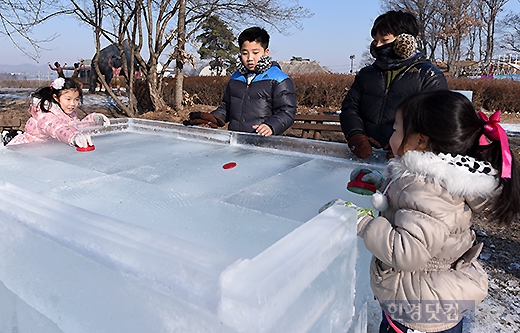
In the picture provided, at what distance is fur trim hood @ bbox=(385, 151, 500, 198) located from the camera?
0.89 meters

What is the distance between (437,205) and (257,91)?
1.73 m

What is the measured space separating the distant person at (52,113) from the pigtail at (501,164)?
1983 mm

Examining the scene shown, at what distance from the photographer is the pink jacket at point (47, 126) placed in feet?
7.17

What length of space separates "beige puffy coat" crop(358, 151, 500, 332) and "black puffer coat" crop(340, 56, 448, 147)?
100cm

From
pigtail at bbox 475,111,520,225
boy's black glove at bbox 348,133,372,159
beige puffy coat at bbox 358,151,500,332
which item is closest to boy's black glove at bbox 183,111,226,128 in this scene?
boy's black glove at bbox 348,133,372,159

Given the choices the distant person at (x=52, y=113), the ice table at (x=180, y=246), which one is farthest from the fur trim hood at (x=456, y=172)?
the distant person at (x=52, y=113)

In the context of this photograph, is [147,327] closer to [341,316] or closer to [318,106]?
[341,316]

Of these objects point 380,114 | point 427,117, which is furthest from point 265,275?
point 380,114

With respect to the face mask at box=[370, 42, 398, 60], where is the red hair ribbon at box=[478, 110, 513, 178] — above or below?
below

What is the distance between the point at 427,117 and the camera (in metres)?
0.95

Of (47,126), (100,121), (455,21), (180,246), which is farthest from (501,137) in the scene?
(455,21)

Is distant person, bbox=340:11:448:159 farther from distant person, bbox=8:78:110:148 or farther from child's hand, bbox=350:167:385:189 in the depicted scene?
distant person, bbox=8:78:110:148

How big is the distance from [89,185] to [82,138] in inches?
25.8

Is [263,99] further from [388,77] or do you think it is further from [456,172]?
[456,172]
